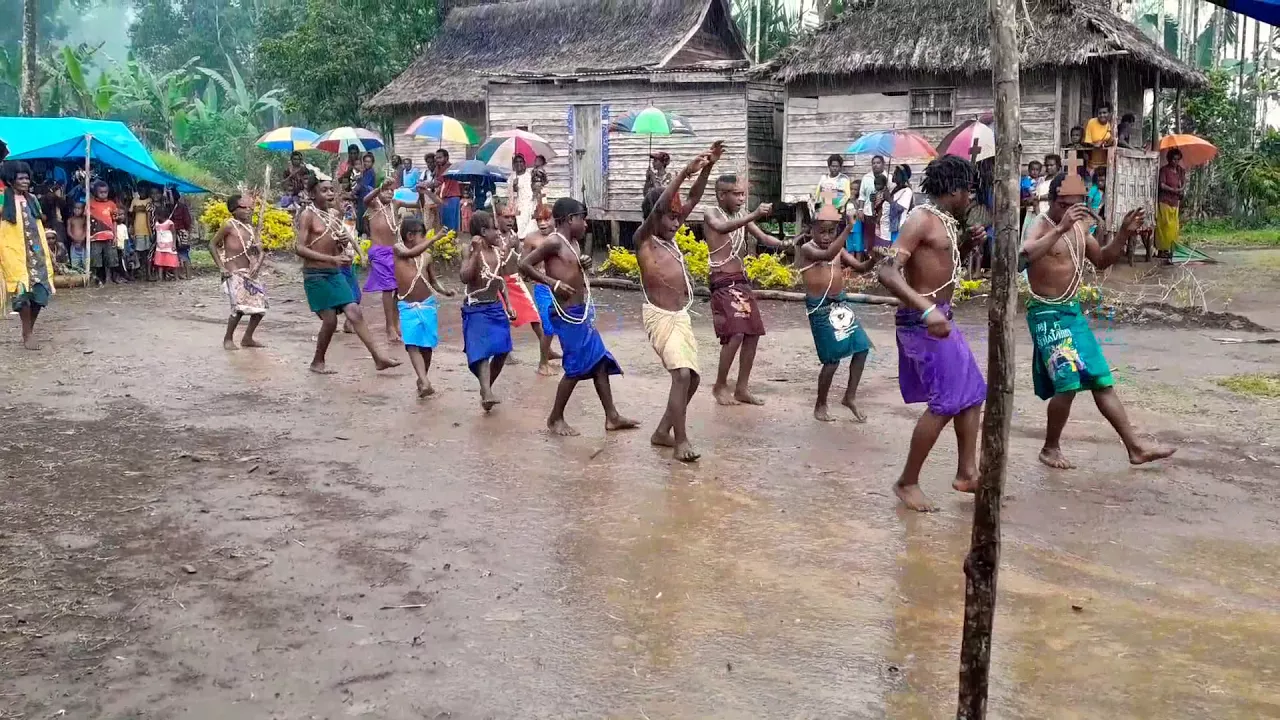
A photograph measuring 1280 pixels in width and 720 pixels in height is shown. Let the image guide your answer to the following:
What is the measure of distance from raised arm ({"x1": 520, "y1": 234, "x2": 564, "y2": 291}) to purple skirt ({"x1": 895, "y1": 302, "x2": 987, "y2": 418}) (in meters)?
2.29

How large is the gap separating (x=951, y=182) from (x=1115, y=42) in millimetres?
11933

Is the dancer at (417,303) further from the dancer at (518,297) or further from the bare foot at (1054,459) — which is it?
the bare foot at (1054,459)

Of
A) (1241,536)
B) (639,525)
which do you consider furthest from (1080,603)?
(639,525)

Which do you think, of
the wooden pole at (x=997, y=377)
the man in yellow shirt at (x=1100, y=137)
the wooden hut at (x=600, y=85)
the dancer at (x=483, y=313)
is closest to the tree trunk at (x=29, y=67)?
the wooden hut at (x=600, y=85)

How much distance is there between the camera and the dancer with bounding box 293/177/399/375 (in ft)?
30.6

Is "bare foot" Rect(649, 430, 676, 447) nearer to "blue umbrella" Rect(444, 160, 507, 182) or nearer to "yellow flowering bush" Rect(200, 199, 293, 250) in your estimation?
"blue umbrella" Rect(444, 160, 507, 182)

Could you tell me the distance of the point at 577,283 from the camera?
7.17 m

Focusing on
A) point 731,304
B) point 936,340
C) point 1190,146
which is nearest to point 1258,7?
point 936,340

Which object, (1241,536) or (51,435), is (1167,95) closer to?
(1241,536)

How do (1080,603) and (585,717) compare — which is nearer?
(585,717)

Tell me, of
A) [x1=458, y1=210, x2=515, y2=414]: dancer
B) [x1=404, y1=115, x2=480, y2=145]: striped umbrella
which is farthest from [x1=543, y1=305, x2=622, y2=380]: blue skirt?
[x1=404, y1=115, x2=480, y2=145]: striped umbrella

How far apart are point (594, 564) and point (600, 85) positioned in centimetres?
1622

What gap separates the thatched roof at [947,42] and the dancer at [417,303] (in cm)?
992

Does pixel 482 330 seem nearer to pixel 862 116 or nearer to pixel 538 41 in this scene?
pixel 862 116
